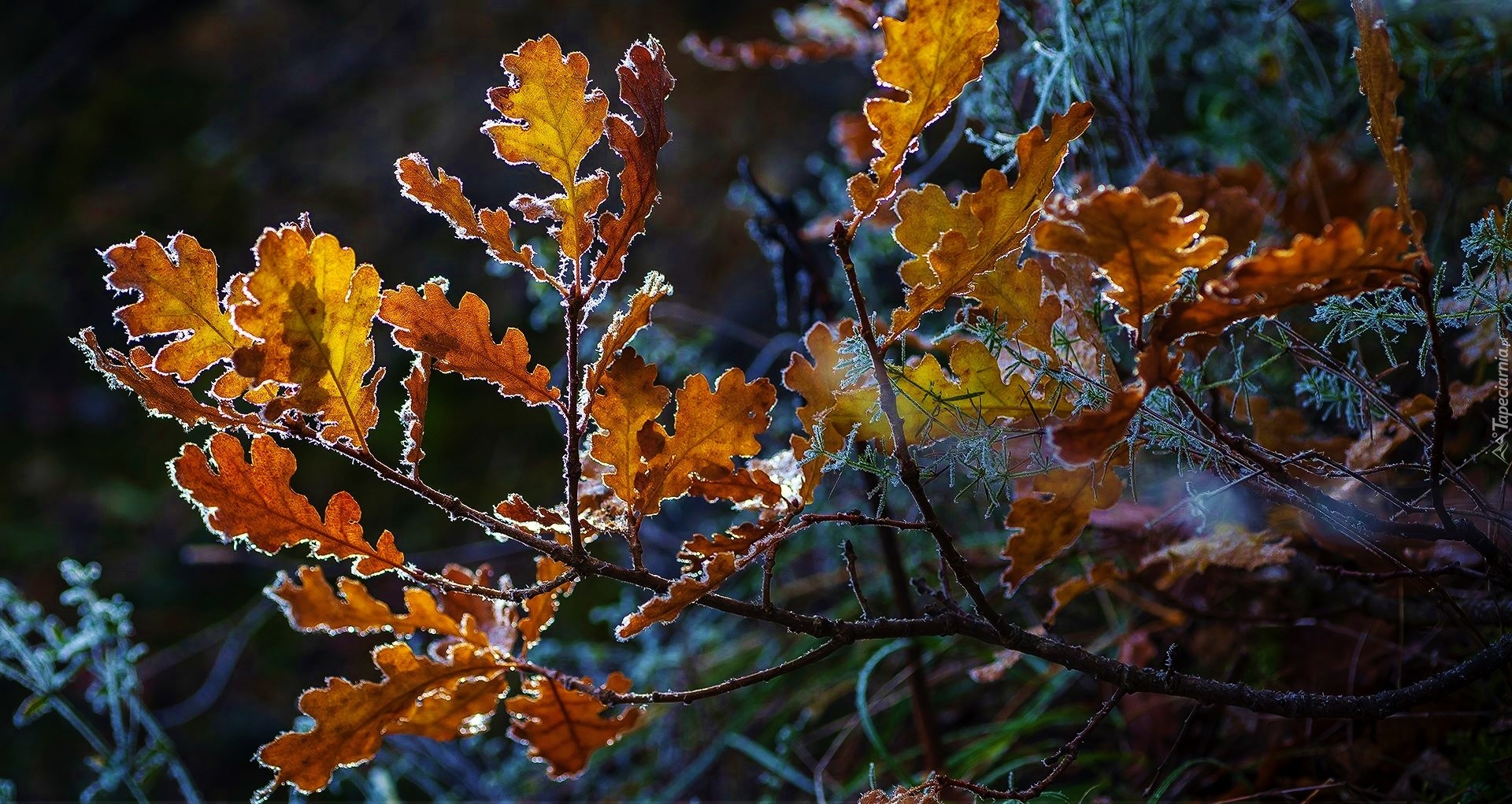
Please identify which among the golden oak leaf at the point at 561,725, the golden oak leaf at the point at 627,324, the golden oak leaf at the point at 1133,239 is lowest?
the golden oak leaf at the point at 561,725

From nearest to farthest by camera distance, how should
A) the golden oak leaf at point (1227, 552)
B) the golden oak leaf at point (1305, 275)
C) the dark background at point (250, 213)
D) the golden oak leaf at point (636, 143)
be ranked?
the golden oak leaf at point (1305, 275)
the golden oak leaf at point (636, 143)
the golden oak leaf at point (1227, 552)
the dark background at point (250, 213)

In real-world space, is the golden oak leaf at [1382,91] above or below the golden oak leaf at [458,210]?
below

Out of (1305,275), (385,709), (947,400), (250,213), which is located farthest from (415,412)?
(250,213)

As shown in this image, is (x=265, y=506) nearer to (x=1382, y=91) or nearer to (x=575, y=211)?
(x=575, y=211)

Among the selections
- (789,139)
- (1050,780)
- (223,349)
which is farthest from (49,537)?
(1050,780)

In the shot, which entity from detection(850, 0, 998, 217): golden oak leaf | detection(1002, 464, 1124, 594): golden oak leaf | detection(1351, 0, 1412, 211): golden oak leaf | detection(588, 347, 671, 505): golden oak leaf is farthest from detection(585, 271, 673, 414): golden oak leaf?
detection(1351, 0, 1412, 211): golden oak leaf

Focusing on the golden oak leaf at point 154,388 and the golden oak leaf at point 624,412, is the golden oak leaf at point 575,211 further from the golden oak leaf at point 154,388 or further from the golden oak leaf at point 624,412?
the golden oak leaf at point 154,388

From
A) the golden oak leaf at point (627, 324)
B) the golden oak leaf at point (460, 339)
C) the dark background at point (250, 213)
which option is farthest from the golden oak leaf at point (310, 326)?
the dark background at point (250, 213)
